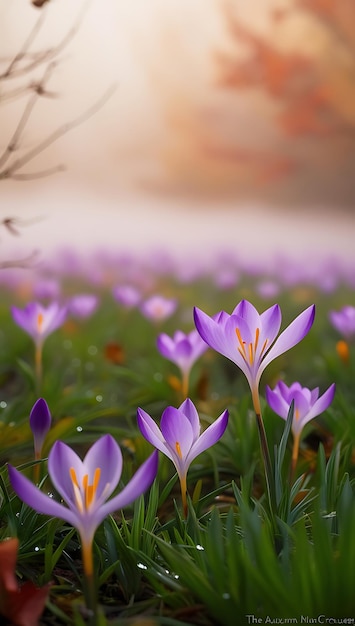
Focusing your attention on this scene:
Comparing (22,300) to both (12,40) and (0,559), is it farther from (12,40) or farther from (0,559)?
(0,559)

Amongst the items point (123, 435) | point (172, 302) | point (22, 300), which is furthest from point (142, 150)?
point (123, 435)

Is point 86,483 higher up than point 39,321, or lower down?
higher up

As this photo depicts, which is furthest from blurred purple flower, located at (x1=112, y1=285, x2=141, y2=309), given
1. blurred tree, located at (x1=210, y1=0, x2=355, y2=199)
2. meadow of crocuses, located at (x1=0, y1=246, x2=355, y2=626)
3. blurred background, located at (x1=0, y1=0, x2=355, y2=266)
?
blurred tree, located at (x1=210, y1=0, x2=355, y2=199)

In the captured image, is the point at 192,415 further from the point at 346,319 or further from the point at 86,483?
the point at 346,319

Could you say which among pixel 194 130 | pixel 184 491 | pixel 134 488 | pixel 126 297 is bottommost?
pixel 126 297

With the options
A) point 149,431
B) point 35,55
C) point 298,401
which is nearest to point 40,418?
point 149,431

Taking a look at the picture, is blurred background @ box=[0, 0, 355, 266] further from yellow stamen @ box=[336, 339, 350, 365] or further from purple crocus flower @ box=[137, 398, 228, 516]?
purple crocus flower @ box=[137, 398, 228, 516]
